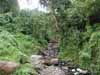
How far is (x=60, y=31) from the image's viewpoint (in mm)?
16297

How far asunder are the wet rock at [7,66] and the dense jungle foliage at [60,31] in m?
0.28

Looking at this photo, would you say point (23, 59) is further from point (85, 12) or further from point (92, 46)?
point (85, 12)

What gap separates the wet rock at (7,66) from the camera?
32.2 feet

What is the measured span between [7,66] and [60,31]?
704 centimetres

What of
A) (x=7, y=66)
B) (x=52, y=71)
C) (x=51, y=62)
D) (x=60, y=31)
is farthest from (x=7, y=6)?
(x=7, y=66)

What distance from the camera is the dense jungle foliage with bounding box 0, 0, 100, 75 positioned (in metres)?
12.0

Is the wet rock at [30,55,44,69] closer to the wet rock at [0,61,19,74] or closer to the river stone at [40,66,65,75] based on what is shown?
the river stone at [40,66,65,75]

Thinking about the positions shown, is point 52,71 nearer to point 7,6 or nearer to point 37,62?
point 37,62

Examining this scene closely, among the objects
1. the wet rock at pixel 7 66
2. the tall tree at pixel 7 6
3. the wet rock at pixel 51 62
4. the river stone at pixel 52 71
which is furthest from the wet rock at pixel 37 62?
the tall tree at pixel 7 6

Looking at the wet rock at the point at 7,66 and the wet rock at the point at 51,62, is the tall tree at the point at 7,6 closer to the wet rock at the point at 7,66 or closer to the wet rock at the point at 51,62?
the wet rock at the point at 51,62

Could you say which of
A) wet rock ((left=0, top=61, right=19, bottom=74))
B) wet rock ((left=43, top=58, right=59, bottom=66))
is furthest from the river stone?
wet rock ((left=0, top=61, right=19, bottom=74))

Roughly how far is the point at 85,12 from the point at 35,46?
500 cm

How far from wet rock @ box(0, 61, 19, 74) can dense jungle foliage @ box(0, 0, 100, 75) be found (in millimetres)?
282

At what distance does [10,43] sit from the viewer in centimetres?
1273
